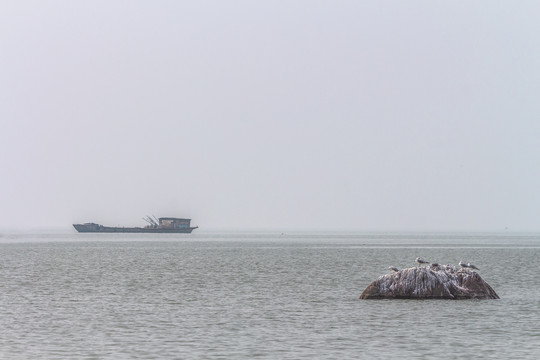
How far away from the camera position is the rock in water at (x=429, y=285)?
52719 millimetres

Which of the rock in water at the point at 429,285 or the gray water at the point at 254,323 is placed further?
the rock in water at the point at 429,285

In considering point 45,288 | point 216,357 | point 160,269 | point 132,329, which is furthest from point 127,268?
point 216,357

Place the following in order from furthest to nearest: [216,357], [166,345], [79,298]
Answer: [79,298]
[166,345]
[216,357]

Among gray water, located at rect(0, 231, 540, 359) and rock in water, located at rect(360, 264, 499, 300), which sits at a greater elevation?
rock in water, located at rect(360, 264, 499, 300)

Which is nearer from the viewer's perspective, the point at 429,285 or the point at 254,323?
the point at 254,323

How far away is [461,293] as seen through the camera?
5291 centimetres

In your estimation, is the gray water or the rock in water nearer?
the gray water

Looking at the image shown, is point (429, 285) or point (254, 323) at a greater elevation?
point (429, 285)

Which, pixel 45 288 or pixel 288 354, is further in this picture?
pixel 45 288

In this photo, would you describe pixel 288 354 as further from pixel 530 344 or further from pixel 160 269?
pixel 160 269

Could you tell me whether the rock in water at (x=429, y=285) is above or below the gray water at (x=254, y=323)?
above

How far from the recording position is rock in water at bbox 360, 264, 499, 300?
5272 cm

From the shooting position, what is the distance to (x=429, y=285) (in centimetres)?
5269

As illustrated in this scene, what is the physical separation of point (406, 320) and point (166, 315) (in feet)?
40.6
